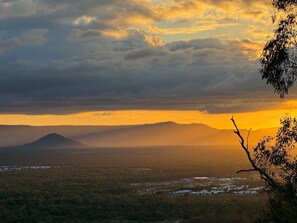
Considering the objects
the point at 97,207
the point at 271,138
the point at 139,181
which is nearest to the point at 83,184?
the point at 139,181

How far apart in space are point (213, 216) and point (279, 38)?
5253 centimetres

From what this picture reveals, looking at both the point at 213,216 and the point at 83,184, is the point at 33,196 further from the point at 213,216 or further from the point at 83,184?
the point at 213,216

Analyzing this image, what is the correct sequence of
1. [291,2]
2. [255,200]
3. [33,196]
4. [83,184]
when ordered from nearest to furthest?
1. [291,2]
2. [255,200]
3. [33,196]
4. [83,184]

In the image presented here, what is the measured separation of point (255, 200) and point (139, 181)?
61564 mm

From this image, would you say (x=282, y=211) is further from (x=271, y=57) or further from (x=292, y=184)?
(x=271, y=57)

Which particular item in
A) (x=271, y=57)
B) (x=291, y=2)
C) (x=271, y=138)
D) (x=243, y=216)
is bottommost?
(x=243, y=216)

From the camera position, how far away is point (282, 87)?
2141cm

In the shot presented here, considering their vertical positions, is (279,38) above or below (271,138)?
above

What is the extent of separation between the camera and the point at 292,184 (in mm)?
21578

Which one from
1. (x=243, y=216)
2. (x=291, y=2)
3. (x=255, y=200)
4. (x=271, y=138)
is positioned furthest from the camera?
(x=255, y=200)

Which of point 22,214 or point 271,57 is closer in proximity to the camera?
point 271,57

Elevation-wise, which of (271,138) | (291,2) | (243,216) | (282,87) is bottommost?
(243,216)

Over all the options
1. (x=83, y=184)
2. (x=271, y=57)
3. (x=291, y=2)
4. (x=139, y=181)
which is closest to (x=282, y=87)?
(x=271, y=57)

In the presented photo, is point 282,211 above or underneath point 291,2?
underneath
